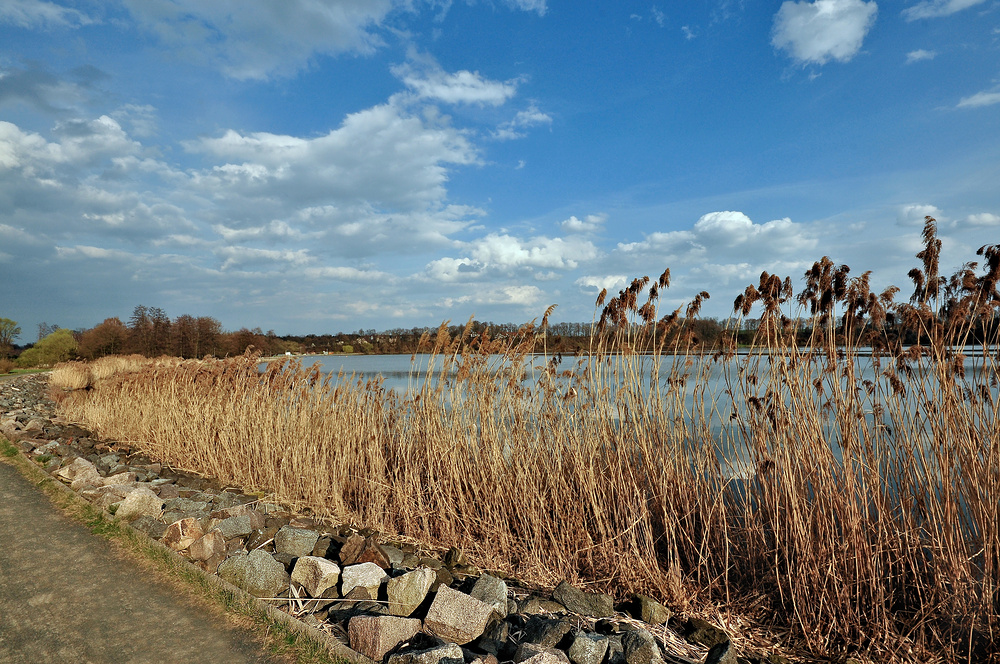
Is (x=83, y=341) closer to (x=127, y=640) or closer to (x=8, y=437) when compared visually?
(x=8, y=437)

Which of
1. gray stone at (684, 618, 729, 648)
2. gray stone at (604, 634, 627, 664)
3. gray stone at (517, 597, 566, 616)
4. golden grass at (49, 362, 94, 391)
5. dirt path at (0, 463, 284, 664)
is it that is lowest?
dirt path at (0, 463, 284, 664)

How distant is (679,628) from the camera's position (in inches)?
130

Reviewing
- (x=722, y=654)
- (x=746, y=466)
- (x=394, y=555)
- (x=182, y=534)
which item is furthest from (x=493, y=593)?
(x=182, y=534)

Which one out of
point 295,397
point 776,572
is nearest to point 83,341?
point 295,397

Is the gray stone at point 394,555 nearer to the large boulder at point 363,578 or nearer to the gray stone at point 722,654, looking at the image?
the large boulder at point 363,578

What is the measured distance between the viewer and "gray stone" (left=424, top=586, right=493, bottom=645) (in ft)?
10.0

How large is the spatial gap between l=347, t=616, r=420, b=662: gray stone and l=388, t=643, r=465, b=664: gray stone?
18 cm

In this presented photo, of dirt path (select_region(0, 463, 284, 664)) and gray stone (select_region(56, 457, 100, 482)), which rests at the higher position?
gray stone (select_region(56, 457, 100, 482))

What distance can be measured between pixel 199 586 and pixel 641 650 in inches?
121

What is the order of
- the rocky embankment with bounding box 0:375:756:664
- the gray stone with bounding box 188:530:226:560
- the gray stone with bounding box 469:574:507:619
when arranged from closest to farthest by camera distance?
the rocky embankment with bounding box 0:375:756:664 → the gray stone with bounding box 469:574:507:619 → the gray stone with bounding box 188:530:226:560

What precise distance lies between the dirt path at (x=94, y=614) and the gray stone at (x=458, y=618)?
2.94 ft

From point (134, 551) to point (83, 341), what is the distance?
110 feet

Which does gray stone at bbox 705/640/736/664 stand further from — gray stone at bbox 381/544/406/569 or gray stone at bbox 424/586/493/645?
gray stone at bbox 381/544/406/569

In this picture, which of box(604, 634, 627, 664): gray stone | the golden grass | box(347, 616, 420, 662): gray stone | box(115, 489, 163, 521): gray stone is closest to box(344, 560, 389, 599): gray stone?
box(347, 616, 420, 662): gray stone
